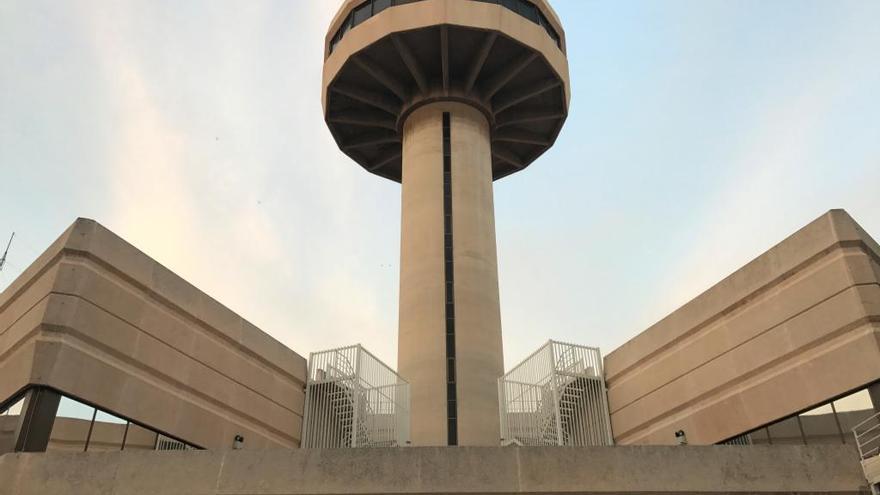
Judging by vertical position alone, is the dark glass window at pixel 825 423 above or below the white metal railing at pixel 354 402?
below

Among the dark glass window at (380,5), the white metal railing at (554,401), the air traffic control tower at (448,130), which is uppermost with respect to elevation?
the dark glass window at (380,5)

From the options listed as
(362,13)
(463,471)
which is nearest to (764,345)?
(463,471)

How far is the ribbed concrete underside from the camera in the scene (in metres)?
14.4

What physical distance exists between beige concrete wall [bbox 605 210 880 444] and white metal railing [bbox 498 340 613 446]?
3.37ft

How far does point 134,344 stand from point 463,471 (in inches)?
429

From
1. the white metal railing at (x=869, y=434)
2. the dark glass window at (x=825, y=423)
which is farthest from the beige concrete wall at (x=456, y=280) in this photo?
the white metal railing at (x=869, y=434)

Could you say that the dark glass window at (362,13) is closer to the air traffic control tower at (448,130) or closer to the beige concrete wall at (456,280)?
the air traffic control tower at (448,130)

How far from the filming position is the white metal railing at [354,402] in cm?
2555

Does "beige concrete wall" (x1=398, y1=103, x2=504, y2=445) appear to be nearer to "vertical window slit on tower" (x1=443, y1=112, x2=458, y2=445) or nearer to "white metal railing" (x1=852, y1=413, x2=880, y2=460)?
"vertical window slit on tower" (x1=443, y1=112, x2=458, y2=445)

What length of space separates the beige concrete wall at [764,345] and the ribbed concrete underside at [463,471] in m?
4.92

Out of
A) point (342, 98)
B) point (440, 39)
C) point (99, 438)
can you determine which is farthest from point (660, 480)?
point (342, 98)

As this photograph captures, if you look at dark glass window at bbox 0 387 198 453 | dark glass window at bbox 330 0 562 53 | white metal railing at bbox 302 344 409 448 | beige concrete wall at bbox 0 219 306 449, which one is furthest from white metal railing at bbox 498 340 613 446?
dark glass window at bbox 330 0 562 53

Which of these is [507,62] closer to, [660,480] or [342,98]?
[342,98]

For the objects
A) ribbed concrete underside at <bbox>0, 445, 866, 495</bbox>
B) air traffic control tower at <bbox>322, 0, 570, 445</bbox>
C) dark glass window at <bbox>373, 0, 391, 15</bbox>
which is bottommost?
ribbed concrete underside at <bbox>0, 445, 866, 495</bbox>
